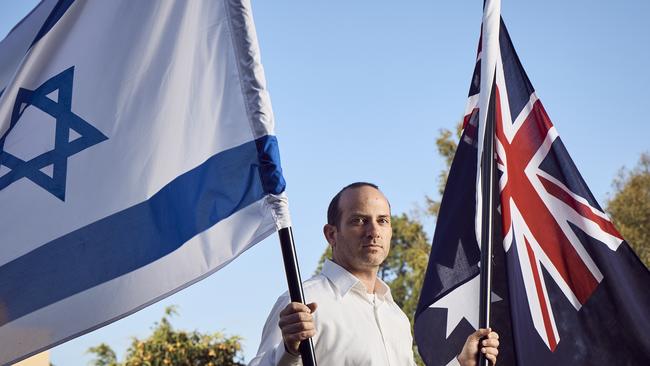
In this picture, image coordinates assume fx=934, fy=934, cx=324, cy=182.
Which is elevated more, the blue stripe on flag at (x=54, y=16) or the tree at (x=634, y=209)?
the tree at (x=634, y=209)

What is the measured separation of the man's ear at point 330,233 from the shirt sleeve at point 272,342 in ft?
1.39

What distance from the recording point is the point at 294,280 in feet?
9.95

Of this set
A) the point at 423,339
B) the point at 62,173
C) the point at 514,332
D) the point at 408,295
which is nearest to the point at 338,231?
the point at 423,339

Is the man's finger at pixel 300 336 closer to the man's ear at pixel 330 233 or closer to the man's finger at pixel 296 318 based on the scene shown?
the man's finger at pixel 296 318

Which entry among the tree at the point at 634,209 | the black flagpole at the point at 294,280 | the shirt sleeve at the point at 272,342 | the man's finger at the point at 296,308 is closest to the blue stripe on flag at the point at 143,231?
the black flagpole at the point at 294,280

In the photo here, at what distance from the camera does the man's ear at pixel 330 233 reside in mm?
4125

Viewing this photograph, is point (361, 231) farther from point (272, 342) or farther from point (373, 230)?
point (272, 342)

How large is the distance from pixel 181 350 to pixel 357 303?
13.5 meters

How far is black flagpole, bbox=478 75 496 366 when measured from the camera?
A: 3689 millimetres

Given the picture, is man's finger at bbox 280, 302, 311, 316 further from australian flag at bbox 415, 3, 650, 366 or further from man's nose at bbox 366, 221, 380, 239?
australian flag at bbox 415, 3, 650, 366

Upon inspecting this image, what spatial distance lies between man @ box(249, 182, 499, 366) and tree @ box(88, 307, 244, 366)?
506 inches

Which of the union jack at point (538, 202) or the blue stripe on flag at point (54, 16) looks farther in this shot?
the union jack at point (538, 202)

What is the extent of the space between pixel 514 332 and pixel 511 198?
2.00ft

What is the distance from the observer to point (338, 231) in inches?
161
